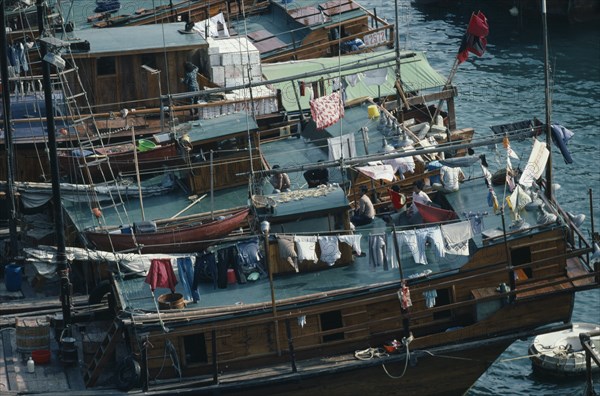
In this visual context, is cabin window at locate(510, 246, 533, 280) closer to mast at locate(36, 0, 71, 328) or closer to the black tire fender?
the black tire fender

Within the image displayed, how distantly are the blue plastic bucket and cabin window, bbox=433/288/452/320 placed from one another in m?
14.4

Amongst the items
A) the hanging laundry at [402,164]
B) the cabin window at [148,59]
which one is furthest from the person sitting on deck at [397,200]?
the cabin window at [148,59]

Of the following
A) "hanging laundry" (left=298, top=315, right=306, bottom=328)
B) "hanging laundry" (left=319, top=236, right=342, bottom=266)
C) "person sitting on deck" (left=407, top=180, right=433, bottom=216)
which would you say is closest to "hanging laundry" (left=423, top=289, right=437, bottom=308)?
"hanging laundry" (left=319, top=236, right=342, bottom=266)

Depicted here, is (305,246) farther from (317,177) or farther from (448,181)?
(317,177)

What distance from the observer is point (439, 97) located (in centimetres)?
5722

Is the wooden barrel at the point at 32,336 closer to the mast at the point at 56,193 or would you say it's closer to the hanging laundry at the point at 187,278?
the mast at the point at 56,193

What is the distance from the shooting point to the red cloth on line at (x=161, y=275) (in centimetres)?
4153

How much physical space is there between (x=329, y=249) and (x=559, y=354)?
33.9 ft

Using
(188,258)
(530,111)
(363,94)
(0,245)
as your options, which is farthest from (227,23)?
(188,258)

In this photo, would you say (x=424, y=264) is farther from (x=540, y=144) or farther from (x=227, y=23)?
(x=227, y=23)

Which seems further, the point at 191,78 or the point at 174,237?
the point at 191,78

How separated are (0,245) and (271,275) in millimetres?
13887

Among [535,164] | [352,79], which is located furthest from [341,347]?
[352,79]

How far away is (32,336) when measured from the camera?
42.9 meters
